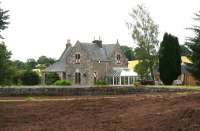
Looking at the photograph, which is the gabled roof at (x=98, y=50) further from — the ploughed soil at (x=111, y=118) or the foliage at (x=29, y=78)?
the ploughed soil at (x=111, y=118)

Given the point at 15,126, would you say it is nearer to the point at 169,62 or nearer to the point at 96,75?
the point at 169,62

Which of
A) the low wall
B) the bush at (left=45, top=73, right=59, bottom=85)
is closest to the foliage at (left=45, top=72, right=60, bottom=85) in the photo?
the bush at (left=45, top=73, right=59, bottom=85)

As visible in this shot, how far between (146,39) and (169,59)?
5.96 meters

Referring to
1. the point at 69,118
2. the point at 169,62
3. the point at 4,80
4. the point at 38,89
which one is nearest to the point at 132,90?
the point at 38,89

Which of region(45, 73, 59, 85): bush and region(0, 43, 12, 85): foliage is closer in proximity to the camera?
region(0, 43, 12, 85): foliage

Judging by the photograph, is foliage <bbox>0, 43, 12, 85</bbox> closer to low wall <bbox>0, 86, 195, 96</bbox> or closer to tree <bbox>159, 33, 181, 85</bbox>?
low wall <bbox>0, 86, 195, 96</bbox>

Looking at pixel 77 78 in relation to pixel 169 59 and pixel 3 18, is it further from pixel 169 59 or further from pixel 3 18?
pixel 3 18

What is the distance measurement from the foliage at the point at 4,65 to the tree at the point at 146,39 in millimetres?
39411

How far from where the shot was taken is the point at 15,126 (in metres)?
18.4

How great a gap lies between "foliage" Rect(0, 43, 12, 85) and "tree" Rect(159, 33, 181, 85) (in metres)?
35.6

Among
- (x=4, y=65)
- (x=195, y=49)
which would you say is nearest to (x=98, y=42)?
(x=4, y=65)

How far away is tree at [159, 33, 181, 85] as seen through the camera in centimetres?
5862

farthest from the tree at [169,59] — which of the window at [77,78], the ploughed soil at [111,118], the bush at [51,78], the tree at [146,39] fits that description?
the ploughed soil at [111,118]

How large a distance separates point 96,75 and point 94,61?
7.98 feet
